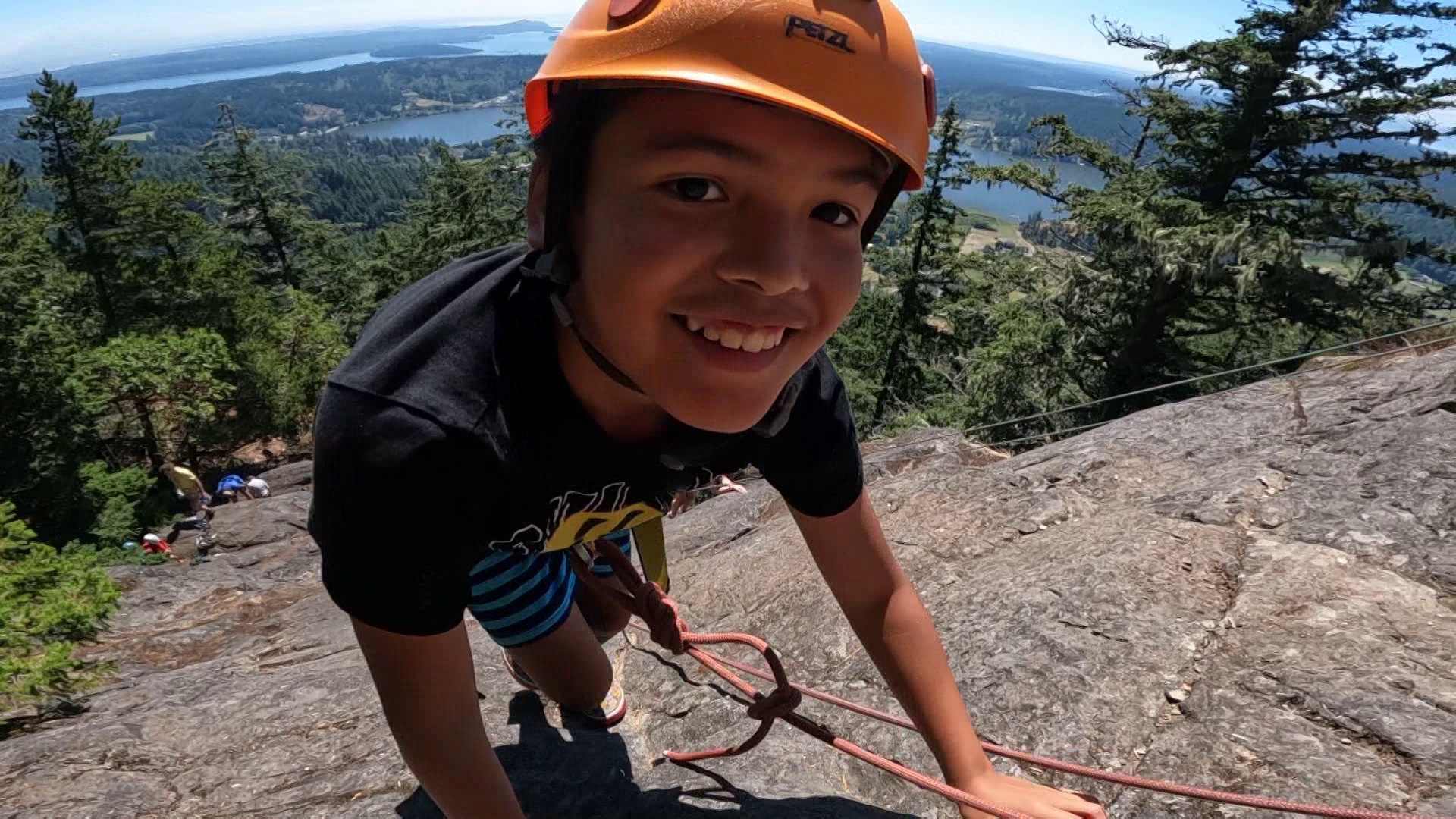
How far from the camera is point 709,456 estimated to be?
196 centimetres

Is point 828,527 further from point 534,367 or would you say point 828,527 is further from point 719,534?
point 719,534

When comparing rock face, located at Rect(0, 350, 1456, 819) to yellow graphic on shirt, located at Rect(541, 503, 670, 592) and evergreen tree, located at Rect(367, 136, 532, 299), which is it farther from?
evergreen tree, located at Rect(367, 136, 532, 299)

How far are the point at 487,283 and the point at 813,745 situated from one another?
2.19 metres

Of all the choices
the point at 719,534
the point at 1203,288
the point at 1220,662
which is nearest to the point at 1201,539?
the point at 1220,662

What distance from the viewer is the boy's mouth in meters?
1.39

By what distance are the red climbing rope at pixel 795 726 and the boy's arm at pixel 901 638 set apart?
0.10m

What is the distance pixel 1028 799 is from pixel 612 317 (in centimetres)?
167

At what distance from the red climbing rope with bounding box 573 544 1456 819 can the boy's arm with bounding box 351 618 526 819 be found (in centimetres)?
73

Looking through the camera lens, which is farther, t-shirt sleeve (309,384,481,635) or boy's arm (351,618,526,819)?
boy's arm (351,618,526,819)

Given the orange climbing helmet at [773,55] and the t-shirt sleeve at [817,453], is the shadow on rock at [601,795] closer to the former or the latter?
the t-shirt sleeve at [817,453]

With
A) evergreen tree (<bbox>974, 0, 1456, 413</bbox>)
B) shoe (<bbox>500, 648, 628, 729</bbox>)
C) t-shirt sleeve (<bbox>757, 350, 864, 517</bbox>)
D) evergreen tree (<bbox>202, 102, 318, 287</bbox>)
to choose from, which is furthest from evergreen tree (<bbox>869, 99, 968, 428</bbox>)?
evergreen tree (<bbox>202, 102, 318, 287</bbox>)

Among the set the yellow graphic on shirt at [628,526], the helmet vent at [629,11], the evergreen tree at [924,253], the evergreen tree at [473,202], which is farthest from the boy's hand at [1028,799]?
the evergreen tree at [473,202]

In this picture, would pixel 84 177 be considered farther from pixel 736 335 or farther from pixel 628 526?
pixel 736 335

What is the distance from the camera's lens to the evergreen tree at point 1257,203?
1277cm
